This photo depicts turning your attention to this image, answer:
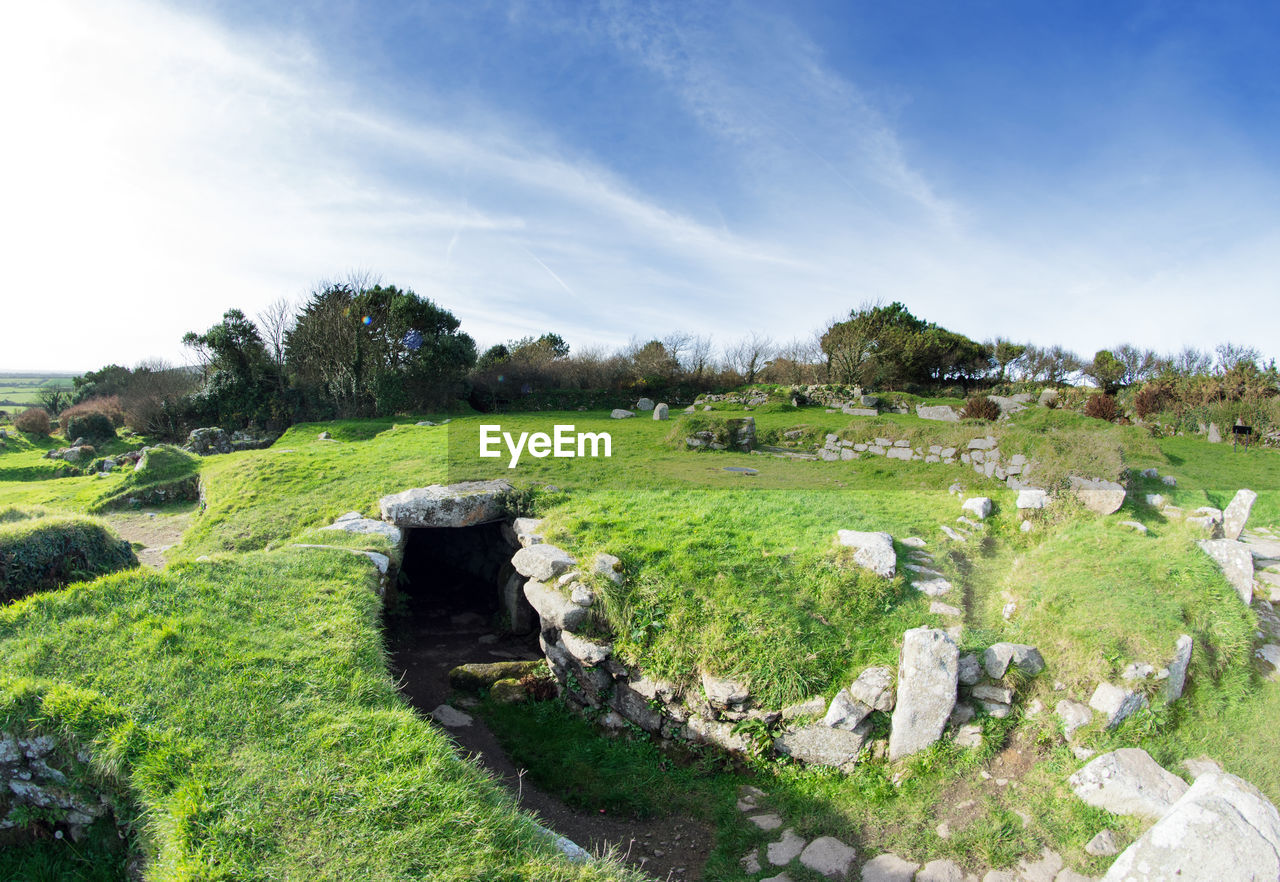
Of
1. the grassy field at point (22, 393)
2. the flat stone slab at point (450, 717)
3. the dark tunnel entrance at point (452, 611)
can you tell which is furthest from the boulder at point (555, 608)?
the grassy field at point (22, 393)

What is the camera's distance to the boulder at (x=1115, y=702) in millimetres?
6191

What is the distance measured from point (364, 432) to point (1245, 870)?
89.2 ft

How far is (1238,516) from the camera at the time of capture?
11.3 m

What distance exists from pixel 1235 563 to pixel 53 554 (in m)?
16.5

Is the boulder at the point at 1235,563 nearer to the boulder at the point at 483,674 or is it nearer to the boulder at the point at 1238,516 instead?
the boulder at the point at 1238,516

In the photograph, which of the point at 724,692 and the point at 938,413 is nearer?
the point at 724,692

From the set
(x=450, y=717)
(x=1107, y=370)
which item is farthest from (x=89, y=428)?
(x=1107, y=370)

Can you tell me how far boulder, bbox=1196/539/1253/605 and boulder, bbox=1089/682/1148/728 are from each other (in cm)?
370

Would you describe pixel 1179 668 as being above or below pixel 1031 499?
below

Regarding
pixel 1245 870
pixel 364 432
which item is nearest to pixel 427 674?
pixel 1245 870

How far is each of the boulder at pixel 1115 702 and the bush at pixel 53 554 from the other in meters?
12.3

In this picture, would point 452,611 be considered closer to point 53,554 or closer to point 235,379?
point 53,554

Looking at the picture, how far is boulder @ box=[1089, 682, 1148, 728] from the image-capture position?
6191 mm

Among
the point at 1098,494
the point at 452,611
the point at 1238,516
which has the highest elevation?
the point at 1098,494
